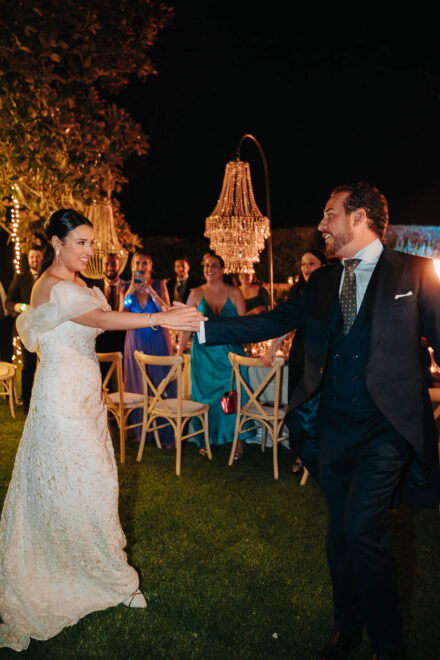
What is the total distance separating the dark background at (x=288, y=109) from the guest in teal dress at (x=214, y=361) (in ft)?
25.4

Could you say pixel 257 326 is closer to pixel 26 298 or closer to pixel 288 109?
pixel 26 298

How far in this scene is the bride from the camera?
2631 millimetres

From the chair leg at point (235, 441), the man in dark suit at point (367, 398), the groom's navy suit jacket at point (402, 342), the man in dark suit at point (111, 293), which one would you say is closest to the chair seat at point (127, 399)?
the chair leg at point (235, 441)

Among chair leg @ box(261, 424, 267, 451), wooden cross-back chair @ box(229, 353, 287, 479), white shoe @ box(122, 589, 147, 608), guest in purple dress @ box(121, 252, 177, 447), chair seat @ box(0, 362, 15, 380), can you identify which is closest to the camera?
white shoe @ box(122, 589, 147, 608)

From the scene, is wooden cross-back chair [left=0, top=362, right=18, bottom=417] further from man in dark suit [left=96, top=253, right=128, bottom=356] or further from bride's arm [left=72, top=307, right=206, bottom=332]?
bride's arm [left=72, top=307, right=206, bottom=332]

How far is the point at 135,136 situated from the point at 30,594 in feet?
17.7

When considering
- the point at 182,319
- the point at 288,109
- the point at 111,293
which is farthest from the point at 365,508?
the point at 288,109

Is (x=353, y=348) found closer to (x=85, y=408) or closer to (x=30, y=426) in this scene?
(x=85, y=408)

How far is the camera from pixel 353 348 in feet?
7.57

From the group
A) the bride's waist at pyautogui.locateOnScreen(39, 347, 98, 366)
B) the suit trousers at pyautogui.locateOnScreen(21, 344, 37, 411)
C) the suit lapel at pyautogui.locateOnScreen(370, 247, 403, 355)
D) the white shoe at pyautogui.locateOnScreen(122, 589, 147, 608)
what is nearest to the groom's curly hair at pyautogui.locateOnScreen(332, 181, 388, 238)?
the suit lapel at pyautogui.locateOnScreen(370, 247, 403, 355)

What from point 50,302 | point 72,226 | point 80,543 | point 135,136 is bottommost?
point 80,543

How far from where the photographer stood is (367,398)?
225 centimetres

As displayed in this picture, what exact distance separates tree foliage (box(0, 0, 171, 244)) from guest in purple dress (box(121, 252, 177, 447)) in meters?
1.32

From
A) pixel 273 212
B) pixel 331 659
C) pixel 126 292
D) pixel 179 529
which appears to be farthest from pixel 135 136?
pixel 273 212
